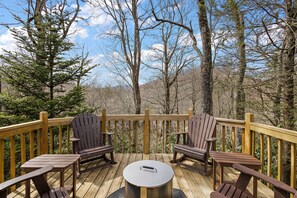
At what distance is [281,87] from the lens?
376 centimetres

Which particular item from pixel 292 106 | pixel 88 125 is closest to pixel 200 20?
pixel 292 106

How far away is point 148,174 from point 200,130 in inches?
67.1

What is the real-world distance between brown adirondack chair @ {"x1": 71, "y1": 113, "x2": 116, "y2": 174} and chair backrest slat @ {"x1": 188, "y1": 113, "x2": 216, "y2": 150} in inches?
62.0

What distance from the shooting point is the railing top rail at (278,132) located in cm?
211

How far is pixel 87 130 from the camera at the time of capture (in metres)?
3.30

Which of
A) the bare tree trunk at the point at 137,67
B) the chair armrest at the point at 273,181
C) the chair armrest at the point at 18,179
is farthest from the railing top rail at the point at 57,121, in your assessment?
the bare tree trunk at the point at 137,67

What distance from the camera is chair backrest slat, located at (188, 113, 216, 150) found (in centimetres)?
320

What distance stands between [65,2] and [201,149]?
8442mm

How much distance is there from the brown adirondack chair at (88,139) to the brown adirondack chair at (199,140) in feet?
4.47

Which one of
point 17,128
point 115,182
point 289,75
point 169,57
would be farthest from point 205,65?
point 169,57

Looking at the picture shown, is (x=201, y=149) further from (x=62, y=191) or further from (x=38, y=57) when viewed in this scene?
(x=38, y=57)

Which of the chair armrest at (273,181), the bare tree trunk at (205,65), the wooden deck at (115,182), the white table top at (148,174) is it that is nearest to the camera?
the chair armrest at (273,181)

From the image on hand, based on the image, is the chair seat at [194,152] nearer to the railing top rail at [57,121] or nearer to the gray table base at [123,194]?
the gray table base at [123,194]

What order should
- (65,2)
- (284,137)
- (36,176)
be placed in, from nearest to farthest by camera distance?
(36,176) < (284,137) < (65,2)
